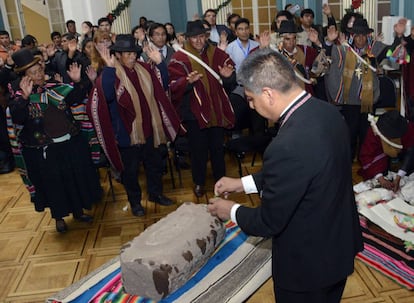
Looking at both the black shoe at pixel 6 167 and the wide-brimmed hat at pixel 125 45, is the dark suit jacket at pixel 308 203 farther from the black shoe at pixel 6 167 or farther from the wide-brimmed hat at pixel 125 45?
the black shoe at pixel 6 167

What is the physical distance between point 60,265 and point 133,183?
3.19 feet

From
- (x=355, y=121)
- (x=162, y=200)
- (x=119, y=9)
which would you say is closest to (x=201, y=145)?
(x=162, y=200)

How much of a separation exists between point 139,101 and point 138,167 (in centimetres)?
63

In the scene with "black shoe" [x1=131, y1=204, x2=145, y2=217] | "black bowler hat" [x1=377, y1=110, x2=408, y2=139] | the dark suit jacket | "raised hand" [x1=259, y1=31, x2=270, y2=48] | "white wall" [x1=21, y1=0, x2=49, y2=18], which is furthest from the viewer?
"white wall" [x1=21, y1=0, x2=49, y2=18]

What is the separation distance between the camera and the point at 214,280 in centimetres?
307

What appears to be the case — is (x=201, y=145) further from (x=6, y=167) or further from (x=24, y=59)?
(x=6, y=167)

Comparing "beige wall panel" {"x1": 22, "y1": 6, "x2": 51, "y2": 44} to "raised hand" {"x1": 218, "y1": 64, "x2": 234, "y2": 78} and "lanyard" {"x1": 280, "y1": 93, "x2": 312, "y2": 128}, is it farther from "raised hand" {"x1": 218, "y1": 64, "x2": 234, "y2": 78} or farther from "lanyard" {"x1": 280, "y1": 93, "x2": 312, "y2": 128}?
"lanyard" {"x1": 280, "y1": 93, "x2": 312, "y2": 128}

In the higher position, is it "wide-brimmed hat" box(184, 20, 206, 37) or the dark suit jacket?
"wide-brimmed hat" box(184, 20, 206, 37)

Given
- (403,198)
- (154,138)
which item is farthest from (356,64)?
(154,138)

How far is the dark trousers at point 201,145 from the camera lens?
4.35 meters

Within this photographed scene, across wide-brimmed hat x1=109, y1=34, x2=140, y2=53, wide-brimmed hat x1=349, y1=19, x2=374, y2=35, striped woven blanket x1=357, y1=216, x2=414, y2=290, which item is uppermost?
wide-brimmed hat x1=109, y1=34, x2=140, y2=53

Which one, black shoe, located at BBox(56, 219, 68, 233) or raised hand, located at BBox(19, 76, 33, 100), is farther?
black shoe, located at BBox(56, 219, 68, 233)

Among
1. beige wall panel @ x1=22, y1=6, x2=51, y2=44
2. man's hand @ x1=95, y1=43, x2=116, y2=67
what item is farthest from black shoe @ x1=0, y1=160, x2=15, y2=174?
beige wall panel @ x1=22, y1=6, x2=51, y2=44

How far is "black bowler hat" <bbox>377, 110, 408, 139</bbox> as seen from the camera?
13.4 ft
